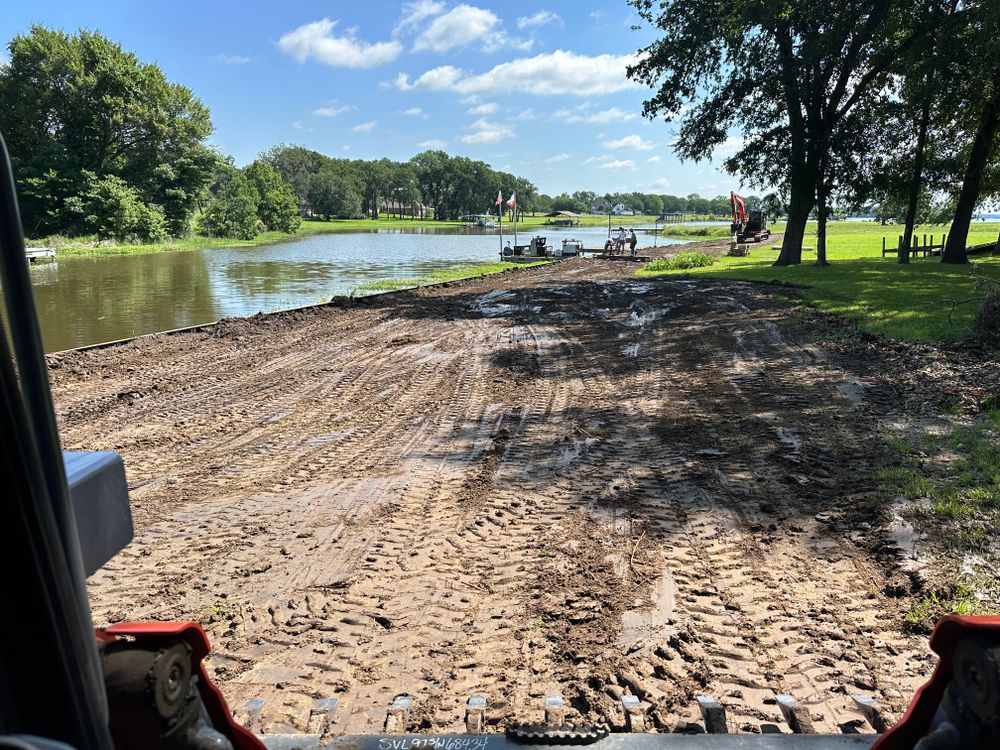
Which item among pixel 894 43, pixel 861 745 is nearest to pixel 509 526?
pixel 861 745

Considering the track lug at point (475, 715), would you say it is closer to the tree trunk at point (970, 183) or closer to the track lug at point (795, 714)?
the track lug at point (795, 714)

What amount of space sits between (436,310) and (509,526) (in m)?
12.2

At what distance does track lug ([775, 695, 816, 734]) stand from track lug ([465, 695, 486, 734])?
1312 mm

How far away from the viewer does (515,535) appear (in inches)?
178

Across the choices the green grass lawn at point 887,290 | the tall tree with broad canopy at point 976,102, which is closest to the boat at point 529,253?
the green grass lawn at point 887,290

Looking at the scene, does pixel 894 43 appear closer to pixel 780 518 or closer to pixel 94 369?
pixel 780 518

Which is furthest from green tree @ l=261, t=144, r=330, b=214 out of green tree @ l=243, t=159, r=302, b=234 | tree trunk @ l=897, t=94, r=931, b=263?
tree trunk @ l=897, t=94, r=931, b=263

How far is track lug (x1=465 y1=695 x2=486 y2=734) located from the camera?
2709mm

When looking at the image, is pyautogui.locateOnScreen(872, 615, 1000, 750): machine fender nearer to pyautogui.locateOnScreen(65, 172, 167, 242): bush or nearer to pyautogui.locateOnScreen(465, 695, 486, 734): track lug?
pyautogui.locateOnScreen(465, 695, 486, 734): track lug

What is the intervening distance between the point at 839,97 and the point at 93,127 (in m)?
60.7

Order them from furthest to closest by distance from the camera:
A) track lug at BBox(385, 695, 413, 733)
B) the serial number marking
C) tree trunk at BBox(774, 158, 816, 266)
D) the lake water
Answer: tree trunk at BBox(774, 158, 816, 266) → the lake water → track lug at BBox(385, 695, 413, 733) → the serial number marking

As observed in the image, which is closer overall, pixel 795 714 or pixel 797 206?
pixel 795 714

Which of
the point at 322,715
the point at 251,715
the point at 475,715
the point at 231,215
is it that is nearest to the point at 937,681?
the point at 475,715

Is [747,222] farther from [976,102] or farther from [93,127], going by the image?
[93,127]
